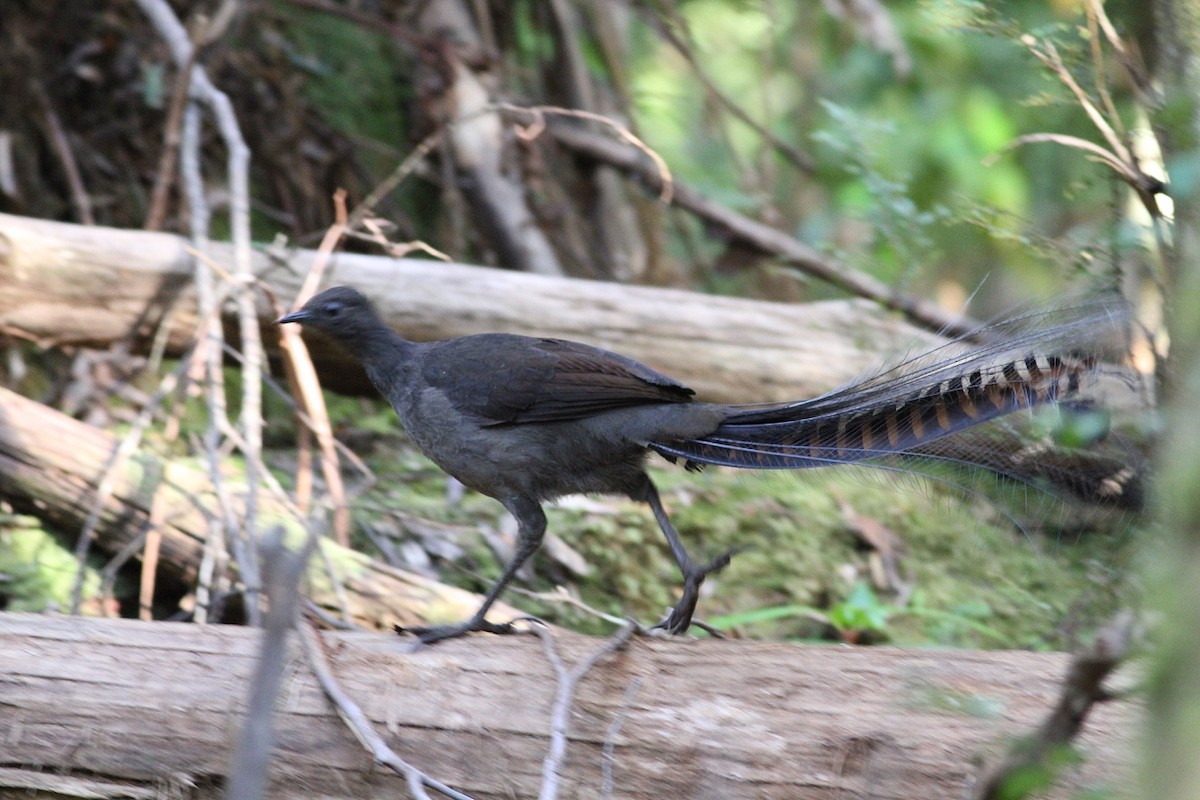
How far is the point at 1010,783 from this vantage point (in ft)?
5.07

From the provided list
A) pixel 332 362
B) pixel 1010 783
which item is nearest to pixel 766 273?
pixel 332 362

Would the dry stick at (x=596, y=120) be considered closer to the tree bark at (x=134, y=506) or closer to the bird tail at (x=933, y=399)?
the bird tail at (x=933, y=399)

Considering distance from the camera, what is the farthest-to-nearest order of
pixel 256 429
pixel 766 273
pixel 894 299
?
pixel 766 273 → pixel 894 299 → pixel 256 429

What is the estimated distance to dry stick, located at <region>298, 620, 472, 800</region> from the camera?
2461 millimetres

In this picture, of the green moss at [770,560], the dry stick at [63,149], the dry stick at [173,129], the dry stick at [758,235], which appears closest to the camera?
the green moss at [770,560]

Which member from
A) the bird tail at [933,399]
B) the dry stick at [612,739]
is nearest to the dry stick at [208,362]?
the bird tail at [933,399]

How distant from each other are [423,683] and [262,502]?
6.31ft

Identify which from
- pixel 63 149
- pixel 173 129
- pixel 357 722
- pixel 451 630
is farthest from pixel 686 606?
pixel 63 149

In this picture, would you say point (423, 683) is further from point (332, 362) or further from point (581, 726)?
point (332, 362)

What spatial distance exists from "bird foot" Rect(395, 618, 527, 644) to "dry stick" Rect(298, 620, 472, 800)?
285mm

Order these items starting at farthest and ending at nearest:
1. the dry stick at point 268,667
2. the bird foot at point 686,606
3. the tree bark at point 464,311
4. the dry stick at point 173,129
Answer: the dry stick at point 173,129 < the tree bark at point 464,311 < the bird foot at point 686,606 < the dry stick at point 268,667

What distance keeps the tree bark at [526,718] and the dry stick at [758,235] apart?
153 inches

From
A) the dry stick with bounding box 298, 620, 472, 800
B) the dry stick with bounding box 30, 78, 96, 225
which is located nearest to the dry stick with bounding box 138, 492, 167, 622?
the dry stick with bounding box 298, 620, 472, 800

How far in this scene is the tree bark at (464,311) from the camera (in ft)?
15.5
